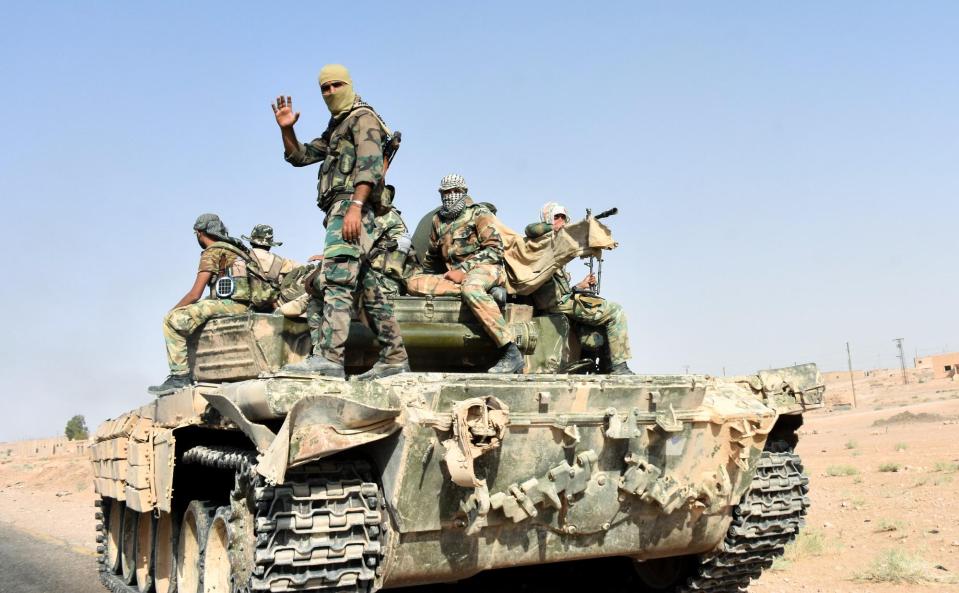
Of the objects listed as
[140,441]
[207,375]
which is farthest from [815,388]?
[140,441]

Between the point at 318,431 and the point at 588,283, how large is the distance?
364 cm

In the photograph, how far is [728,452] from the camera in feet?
20.6

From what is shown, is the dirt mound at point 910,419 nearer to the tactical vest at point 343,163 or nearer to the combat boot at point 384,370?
the combat boot at point 384,370

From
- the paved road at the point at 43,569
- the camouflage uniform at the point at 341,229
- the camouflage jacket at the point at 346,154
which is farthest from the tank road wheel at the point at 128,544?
the camouflage jacket at the point at 346,154

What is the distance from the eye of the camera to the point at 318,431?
4.94m

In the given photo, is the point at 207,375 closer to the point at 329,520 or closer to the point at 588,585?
the point at 329,520

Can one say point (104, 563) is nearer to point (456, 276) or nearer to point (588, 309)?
point (456, 276)

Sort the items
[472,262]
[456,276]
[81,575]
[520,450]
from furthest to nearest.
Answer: [81,575], [456,276], [472,262], [520,450]

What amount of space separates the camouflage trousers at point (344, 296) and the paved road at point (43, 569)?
17.1 ft

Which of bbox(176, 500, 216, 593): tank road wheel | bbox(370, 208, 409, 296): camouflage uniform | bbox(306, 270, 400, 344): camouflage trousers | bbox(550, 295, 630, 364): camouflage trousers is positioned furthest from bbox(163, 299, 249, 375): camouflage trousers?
bbox(550, 295, 630, 364): camouflage trousers

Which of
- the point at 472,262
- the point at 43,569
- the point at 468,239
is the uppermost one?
the point at 468,239

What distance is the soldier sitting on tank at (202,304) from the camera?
24.6ft

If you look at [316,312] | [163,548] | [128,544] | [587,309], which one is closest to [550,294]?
[587,309]

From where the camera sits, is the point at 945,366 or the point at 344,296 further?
the point at 945,366
